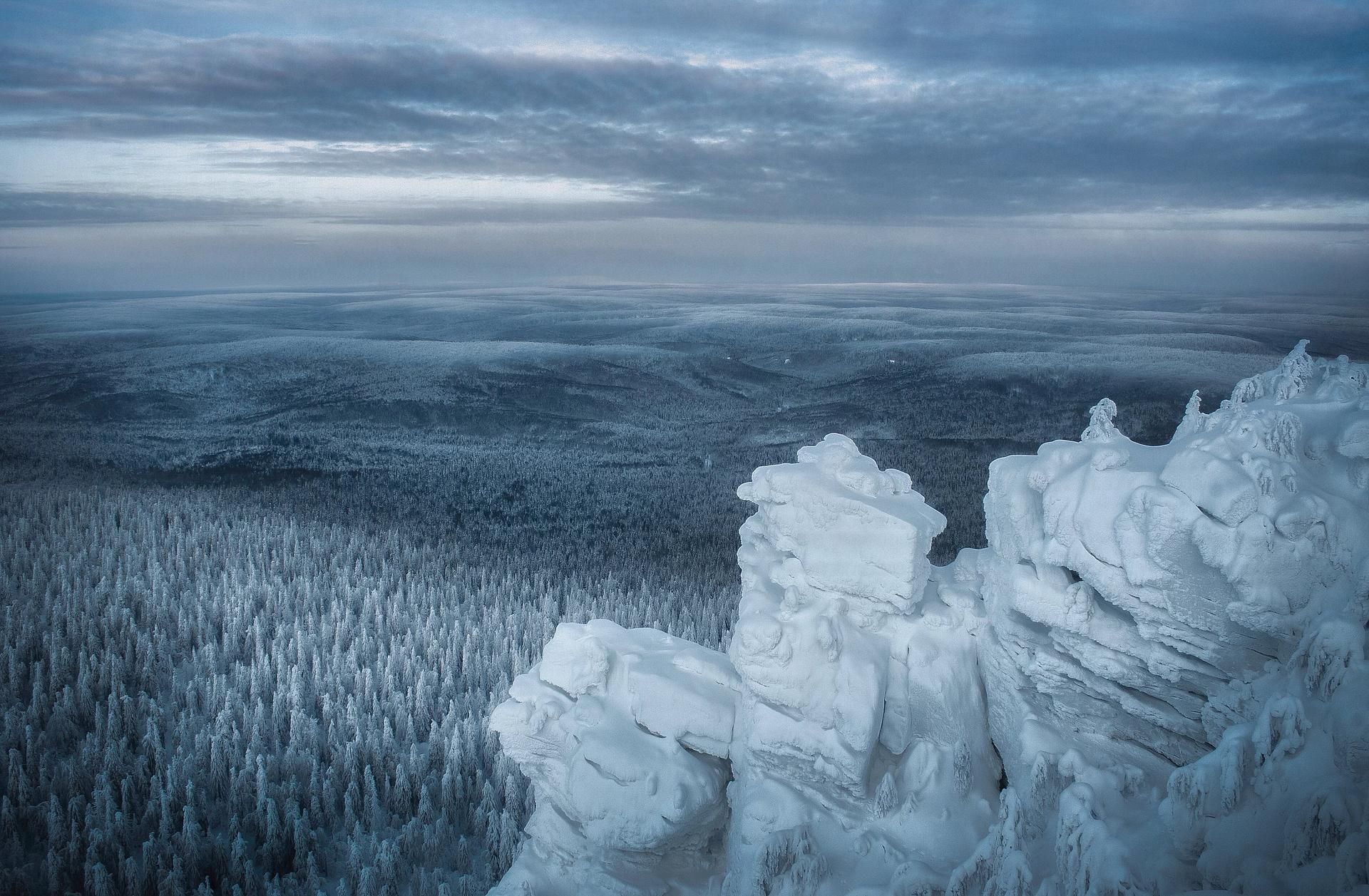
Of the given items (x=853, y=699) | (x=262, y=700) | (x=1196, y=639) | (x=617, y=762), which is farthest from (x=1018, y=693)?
(x=262, y=700)

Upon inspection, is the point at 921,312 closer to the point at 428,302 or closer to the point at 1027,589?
the point at 1027,589

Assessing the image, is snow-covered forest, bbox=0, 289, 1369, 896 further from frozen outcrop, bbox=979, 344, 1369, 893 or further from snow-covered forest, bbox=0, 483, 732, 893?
frozen outcrop, bbox=979, 344, 1369, 893

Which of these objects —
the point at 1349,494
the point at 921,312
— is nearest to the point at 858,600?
the point at 1349,494

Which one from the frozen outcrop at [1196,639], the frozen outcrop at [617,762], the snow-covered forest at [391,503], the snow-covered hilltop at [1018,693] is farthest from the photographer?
the snow-covered forest at [391,503]

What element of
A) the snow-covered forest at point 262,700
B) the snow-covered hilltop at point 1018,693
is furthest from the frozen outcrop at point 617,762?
the snow-covered forest at point 262,700

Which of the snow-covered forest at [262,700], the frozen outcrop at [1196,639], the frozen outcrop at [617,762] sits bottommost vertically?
the snow-covered forest at [262,700]

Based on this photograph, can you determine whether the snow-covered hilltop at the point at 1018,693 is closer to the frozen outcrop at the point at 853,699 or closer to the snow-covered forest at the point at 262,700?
the frozen outcrop at the point at 853,699
